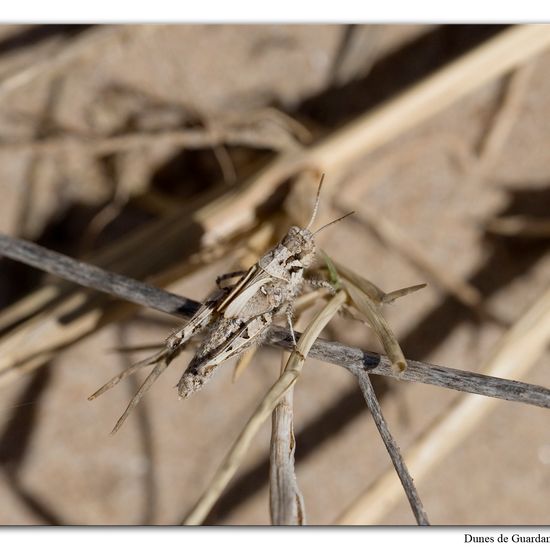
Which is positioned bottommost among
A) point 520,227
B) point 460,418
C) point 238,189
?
point 460,418

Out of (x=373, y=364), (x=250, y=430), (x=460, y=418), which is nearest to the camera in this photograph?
(x=250, y=430)

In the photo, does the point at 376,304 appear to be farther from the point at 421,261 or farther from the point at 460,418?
the point at 421,261

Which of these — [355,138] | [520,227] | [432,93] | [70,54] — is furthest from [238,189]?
[520,227]

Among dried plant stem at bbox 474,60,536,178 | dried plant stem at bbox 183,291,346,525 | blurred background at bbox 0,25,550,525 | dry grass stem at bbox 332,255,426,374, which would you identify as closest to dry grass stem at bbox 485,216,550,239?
blurred background at bbox 0,25,550,525

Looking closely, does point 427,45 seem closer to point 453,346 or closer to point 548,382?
point 453,346

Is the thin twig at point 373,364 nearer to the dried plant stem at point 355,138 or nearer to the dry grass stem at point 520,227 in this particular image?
Answer: the dried plant stem at point 355,138

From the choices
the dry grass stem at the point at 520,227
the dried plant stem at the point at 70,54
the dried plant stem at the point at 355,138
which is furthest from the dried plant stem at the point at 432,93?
the dried plant stem at the point at 70,54
